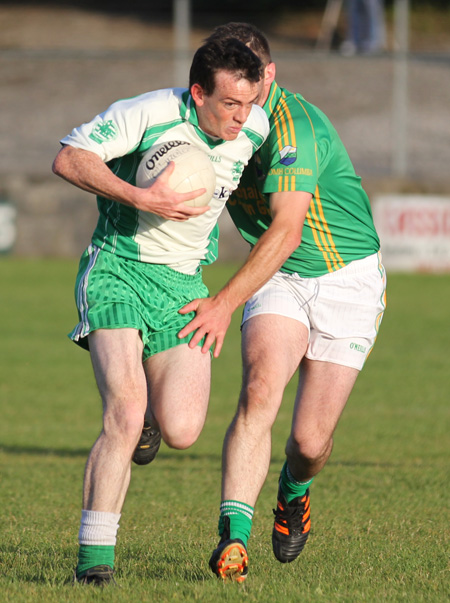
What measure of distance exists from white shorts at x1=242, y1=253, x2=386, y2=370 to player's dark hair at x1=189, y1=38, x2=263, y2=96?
1.28 metres

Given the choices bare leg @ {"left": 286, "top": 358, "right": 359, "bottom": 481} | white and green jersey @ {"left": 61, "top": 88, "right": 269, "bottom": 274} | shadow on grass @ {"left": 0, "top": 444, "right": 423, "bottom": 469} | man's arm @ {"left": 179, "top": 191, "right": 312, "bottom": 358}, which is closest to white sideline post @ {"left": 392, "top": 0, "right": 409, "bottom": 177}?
shadow on grass @ {"left": 0, "top": 444, "right": 423, "bottom": 469}

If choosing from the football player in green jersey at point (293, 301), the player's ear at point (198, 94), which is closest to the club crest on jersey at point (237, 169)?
the football player in green jersey at point (293, 301)

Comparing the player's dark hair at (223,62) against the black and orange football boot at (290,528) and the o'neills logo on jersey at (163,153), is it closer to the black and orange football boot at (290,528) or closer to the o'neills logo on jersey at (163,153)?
the o'neills logo on jersey at (163,153)

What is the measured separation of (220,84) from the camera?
493 centimetres

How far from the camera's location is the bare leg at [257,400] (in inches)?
201

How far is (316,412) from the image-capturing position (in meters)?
5.77

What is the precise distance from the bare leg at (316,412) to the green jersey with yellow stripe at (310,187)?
55cm

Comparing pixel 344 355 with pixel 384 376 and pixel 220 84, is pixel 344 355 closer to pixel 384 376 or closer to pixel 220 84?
pixel 220 84

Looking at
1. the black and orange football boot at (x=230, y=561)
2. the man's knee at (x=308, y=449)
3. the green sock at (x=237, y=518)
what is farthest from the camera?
the man's knee at (x=308, y=449)

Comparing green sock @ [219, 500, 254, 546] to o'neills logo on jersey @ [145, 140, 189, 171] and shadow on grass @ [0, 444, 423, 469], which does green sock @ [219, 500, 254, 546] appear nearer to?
o'neills logo on jersey @ [145, 140, 189, 171]

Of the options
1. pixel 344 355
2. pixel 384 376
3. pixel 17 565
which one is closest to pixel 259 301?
pixel 344 355

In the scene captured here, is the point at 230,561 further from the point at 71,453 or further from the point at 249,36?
the point at 71,453

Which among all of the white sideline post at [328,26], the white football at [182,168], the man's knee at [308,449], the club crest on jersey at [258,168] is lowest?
the white sideline post at [328,26]

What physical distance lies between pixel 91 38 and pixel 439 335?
19.4m
